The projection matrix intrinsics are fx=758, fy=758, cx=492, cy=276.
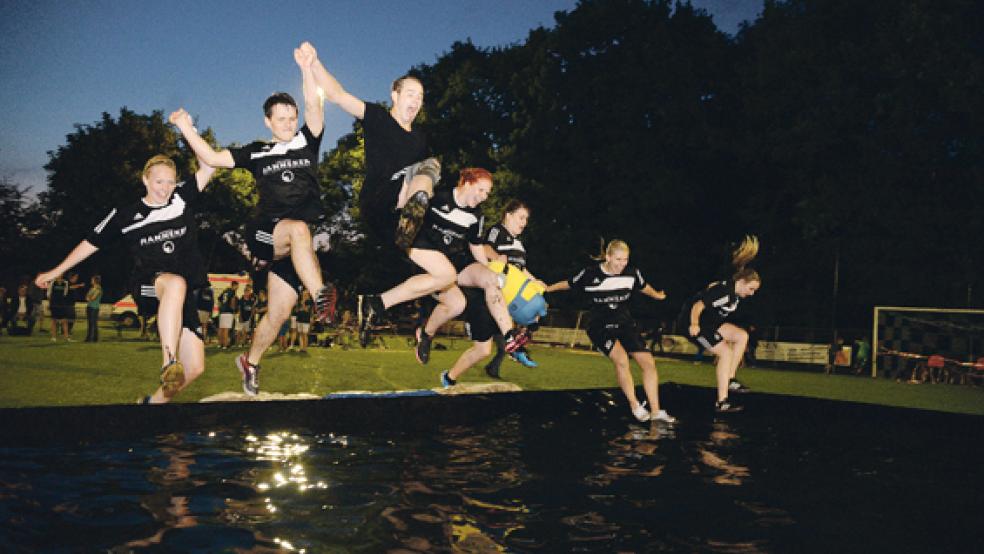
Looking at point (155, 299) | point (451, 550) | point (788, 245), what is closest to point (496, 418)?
point (155, 299)

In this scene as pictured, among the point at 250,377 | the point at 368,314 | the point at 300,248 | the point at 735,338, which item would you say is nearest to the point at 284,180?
the point at 300,248

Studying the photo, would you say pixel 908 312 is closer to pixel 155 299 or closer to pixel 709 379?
pixel 709 379

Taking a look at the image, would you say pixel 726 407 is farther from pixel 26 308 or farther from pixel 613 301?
pixel 26 308

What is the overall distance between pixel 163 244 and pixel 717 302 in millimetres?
7012

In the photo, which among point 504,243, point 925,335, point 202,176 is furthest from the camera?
point 925,335

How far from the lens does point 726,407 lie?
979 cm

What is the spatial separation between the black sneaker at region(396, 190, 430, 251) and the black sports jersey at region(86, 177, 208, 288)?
2254 mm

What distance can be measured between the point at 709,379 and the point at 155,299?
14522mm

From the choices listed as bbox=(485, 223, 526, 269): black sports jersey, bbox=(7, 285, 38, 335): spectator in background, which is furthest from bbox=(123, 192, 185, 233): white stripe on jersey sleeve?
bbox=(7, 285, 38, 335): spectator in background

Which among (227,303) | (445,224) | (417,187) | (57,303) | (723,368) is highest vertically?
(417,187)

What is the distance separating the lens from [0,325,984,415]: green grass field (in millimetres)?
9977

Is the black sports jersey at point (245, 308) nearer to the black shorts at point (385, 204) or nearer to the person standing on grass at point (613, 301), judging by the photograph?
the person standing on grass at point (613, 301)

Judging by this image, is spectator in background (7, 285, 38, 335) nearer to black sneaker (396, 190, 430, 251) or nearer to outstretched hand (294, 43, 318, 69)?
outstretched hand (294, 43, 318, 69)

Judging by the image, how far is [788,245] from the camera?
110 ft
